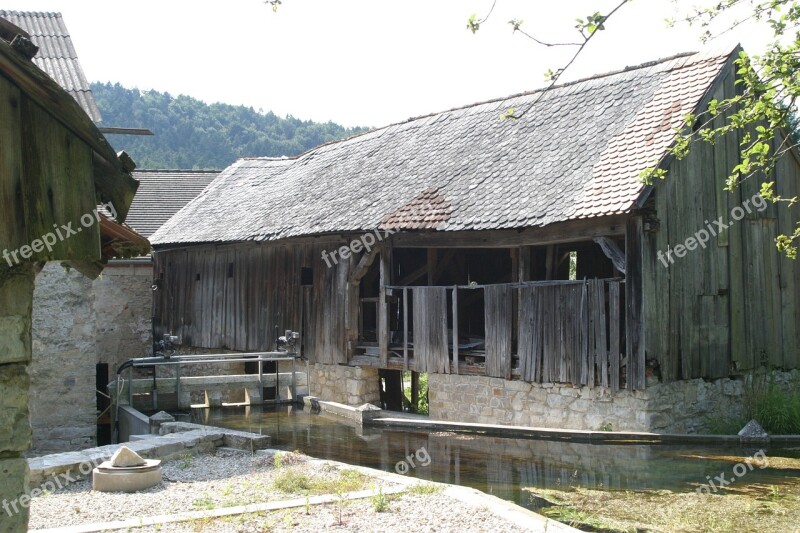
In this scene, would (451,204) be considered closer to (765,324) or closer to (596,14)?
(765,324)

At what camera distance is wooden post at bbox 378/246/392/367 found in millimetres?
14811

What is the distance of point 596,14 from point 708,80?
783 cm

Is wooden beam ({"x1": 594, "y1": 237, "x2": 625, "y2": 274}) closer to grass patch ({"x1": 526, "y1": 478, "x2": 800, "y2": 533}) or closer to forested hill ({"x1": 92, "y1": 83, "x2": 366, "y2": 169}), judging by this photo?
grass patch ({"x1": 526, "y1": 478, "x2": 800, "y2": 533})

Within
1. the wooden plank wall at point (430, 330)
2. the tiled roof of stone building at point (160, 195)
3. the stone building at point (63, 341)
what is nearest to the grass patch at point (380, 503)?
the stone building at point (63, 341)

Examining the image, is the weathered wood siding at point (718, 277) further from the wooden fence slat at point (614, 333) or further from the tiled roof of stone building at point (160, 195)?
the tiled roof of stone building at point (160, 195)

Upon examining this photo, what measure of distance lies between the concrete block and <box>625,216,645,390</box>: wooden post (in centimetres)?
861

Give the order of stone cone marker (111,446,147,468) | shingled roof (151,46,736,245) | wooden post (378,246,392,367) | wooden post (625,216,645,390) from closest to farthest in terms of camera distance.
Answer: stone cone marker (111,446,147,468) → wooden post (625,216,645,390) → shingled roof (151,46,736,245) → wooden post (378,246,392,367)

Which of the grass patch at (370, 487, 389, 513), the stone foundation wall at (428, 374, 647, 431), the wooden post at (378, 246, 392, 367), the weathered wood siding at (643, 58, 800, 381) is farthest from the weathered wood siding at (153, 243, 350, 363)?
the grass patch at (370, 487, 389, 513)

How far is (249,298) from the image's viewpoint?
18.4 meters

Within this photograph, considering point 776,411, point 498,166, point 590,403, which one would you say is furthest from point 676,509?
point 498,166

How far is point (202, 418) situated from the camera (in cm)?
1371

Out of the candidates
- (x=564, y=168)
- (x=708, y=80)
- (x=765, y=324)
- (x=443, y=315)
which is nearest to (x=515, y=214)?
(x=564, y=168)

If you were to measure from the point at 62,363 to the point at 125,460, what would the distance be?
508cm

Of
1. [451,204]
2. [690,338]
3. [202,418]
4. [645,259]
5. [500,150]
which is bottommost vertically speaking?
[202,418]
